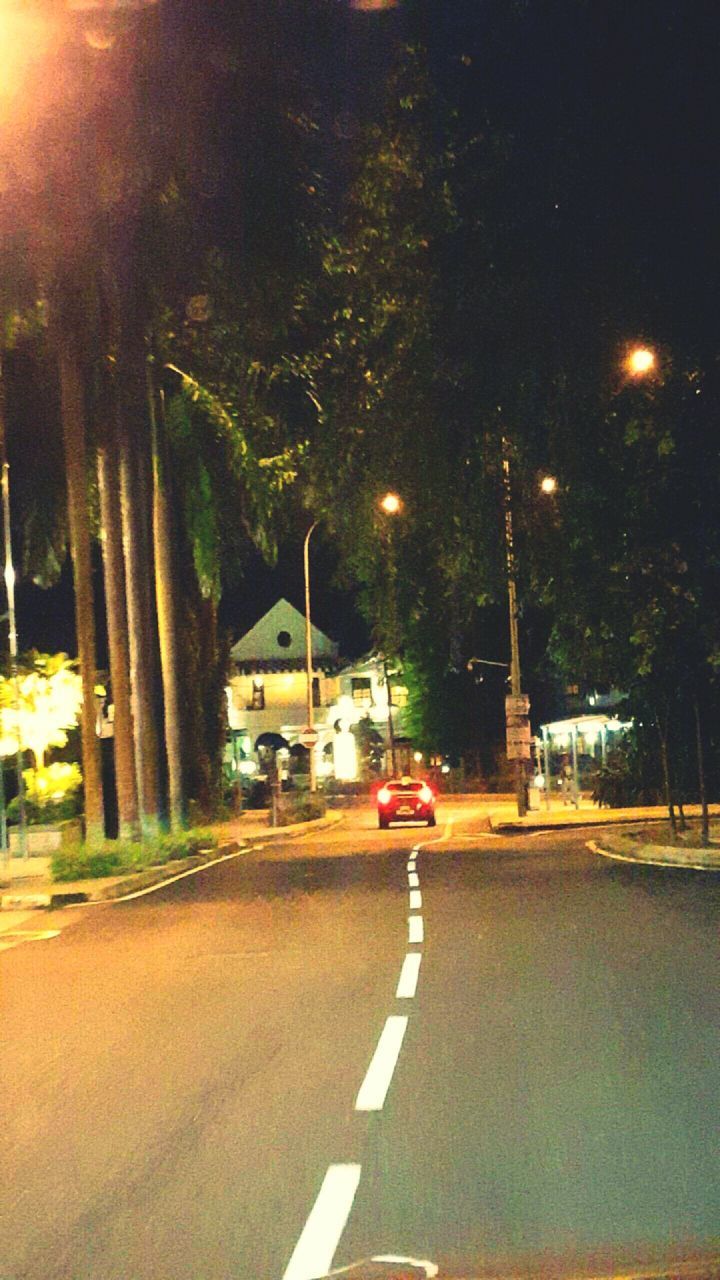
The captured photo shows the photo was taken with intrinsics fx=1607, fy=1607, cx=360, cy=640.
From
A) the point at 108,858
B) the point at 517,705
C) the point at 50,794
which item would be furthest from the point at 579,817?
the point at 108,858

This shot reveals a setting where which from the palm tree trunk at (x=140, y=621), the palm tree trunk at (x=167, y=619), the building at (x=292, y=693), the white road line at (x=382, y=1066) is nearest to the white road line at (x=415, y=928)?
the white road line at (x=382, y=1066)

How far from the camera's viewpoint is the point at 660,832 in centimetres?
3247

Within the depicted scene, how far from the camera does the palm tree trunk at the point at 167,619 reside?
1267 inches

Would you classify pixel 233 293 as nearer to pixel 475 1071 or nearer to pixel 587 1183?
pixel 475 1071

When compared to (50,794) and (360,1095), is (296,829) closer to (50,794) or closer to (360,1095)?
(50,794)

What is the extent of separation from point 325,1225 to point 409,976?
22.0 ft

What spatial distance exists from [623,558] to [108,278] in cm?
972

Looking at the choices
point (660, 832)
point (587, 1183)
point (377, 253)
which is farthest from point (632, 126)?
point (660, 832)

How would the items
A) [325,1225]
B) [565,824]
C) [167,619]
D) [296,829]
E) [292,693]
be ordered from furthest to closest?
[292,693] < [296,829] < [565,824] < [167,619] < [325,1225]

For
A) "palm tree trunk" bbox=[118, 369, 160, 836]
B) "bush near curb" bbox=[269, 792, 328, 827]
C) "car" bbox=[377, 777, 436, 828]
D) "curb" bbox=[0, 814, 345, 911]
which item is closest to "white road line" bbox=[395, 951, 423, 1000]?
"curb" bbox=[0, 814, 345, 911]

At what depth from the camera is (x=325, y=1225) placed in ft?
19.6

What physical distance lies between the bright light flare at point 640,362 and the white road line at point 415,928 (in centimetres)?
708

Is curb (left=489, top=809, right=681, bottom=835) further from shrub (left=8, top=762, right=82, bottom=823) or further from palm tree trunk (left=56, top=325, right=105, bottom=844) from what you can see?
palm tree trunk (left=56, top=325, right=105, bottom=844)

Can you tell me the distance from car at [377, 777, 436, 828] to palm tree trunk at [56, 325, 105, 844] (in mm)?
17875
